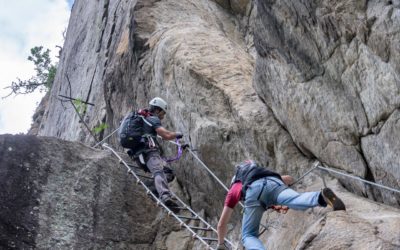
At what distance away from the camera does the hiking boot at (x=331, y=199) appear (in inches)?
211

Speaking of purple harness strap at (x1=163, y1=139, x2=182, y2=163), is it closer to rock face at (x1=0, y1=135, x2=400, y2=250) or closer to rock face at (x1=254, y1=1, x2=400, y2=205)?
rock face at (x1=0, y1=135, x2=400, y2=250)

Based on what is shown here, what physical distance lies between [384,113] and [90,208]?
438 centimetres

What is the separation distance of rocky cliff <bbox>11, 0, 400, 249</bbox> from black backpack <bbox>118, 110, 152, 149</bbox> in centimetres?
69

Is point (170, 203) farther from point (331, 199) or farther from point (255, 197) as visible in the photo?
point (331, 199)

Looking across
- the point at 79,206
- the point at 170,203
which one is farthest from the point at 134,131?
the point at 79,206

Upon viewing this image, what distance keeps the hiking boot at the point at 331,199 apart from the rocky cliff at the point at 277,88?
118mm

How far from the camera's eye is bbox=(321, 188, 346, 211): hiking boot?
536 cm

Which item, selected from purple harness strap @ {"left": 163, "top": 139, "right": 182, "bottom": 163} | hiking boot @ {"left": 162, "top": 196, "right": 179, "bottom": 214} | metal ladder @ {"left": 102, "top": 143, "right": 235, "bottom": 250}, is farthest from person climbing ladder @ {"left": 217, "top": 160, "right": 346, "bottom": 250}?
purple harness strap @ {"left": 163, "top": 139, "right": 182, "bottom": 163}

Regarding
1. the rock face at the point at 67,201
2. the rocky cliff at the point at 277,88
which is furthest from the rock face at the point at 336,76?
the rock face at the point at 67,201

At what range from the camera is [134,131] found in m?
9.16

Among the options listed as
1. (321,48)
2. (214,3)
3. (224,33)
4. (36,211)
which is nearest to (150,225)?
(36,211)

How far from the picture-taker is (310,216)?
6.25m

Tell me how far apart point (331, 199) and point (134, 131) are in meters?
4.41

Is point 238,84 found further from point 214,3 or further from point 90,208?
point 214,3
